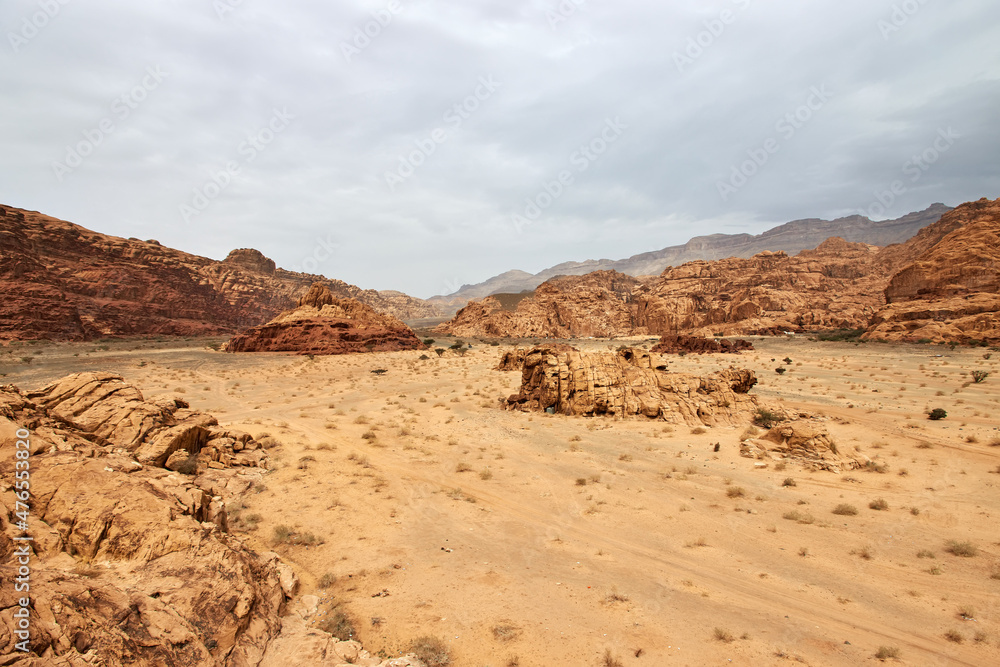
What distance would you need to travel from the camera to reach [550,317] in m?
77.8

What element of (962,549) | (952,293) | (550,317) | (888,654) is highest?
(952,293)

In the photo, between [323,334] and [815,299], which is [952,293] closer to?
[815,299]

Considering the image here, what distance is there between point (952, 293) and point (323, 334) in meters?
58.1

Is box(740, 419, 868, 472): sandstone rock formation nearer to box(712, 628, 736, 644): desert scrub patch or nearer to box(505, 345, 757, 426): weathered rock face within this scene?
box(505, 345, 757, 426): weathered rock face

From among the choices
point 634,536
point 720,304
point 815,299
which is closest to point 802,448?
point 634,536

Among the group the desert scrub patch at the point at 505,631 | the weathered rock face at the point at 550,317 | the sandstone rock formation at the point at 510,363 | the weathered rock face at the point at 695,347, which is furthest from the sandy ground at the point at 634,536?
the weathered rock face at the point at 550,317

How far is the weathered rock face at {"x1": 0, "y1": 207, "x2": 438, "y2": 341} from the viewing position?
47344 millimetres

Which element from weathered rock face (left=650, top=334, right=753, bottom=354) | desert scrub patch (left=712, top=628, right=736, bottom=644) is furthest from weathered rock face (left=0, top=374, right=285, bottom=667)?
weathered rock face (left=650, top=334, right=753, bottom=354)

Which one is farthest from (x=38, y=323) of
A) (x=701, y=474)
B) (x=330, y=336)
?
(x=701, y=474)

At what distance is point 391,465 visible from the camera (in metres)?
10.0

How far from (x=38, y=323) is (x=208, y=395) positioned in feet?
150

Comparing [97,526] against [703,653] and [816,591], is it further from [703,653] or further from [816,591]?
[816,591]

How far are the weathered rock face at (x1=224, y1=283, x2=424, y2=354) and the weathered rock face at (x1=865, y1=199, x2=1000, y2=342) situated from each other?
4604 cm

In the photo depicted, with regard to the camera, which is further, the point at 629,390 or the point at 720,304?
the point at 720,304
